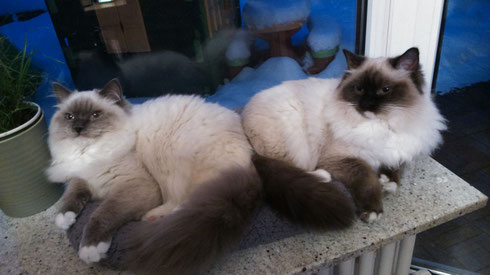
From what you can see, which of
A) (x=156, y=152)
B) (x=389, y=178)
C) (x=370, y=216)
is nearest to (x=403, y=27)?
(x=389, y=178)

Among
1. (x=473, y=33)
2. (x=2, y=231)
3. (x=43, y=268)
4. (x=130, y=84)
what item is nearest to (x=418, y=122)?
(x=473, y=33)

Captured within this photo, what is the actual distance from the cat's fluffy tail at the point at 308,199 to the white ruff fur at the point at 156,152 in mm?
142

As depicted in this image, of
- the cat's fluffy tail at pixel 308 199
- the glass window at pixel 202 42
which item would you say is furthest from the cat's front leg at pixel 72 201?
the cat's fluffy tail at pixel 308 199

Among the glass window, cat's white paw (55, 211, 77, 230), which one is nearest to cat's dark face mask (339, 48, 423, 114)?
the glass window

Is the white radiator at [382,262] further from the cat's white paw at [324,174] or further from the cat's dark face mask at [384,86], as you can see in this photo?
the cat's dark face mask at [384,86]

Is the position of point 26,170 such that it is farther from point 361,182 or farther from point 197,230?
point 361,182

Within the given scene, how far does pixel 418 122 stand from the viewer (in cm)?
120

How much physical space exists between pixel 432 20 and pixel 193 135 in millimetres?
1102

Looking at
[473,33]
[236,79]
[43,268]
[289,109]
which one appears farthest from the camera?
[236,79]

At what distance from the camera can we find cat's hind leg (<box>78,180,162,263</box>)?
1030 mm

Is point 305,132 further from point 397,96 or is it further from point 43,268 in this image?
point 43,268

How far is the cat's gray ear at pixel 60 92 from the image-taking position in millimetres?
1302

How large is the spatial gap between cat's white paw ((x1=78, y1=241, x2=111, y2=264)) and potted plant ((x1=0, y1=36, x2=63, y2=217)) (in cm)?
44

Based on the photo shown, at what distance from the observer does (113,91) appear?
1.32 meters
